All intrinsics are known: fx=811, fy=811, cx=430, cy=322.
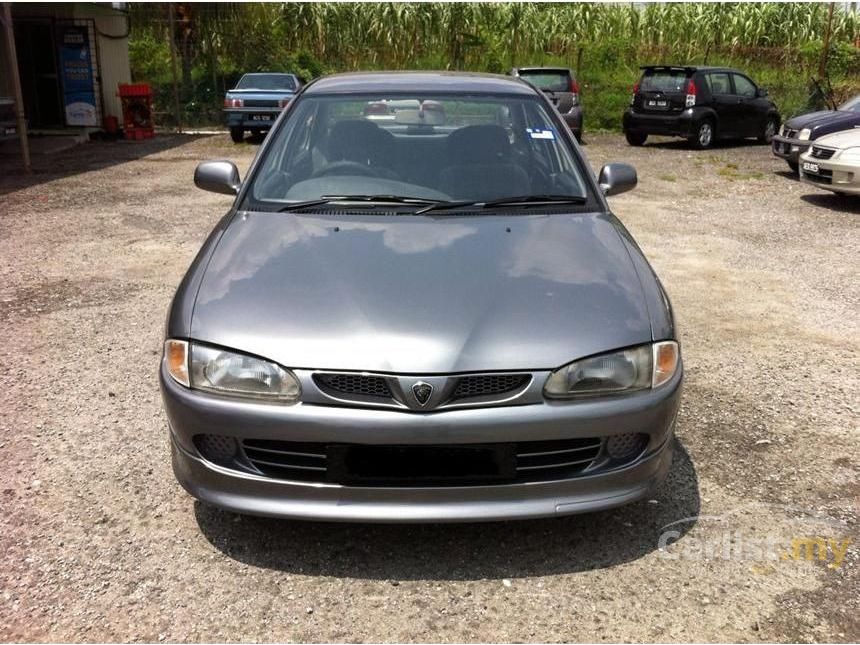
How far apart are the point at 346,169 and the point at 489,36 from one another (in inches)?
952

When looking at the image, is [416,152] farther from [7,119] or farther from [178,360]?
[7,119]

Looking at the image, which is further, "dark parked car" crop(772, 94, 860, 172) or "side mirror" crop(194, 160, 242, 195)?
"dark parked car" crop(772, 94, 860, 172)

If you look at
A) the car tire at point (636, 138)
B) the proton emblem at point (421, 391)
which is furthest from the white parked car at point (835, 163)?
the proton emblem at point (421, 391)

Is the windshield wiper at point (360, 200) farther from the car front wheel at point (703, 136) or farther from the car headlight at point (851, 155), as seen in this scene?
the car front wheel at point (703, 136)

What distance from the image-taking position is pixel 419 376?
8.17ft

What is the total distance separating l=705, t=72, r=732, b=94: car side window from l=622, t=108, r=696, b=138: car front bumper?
0.77 m

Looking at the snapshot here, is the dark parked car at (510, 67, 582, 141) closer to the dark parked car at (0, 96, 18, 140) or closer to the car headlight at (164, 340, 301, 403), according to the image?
the dark parked car at (0, 96, 18, 140)

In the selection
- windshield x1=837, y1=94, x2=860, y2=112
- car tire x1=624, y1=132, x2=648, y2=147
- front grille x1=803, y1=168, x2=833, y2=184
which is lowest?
car tire x1=624, y1=132, x2=648, y2=147

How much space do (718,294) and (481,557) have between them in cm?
415

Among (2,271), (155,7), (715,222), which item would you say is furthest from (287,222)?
(155,7)

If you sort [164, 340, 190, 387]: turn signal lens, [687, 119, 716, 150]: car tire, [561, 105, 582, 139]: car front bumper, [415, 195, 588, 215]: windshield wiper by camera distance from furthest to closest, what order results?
[561, 105, 582, 139]: car front bumper → [687, 119, 716, 150]: car tire → [415, 195, 588, 215]: windshield wiper → [164, 340, 190, 387]: turn signal lens

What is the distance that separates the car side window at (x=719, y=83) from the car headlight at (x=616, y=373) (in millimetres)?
14502

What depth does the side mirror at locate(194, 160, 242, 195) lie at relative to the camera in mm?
4012

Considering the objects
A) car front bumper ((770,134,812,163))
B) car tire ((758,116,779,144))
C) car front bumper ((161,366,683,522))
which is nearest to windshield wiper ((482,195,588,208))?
car front bumper ((161,366,683,522))
